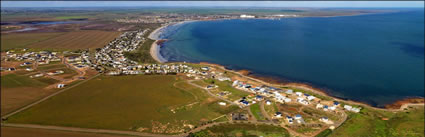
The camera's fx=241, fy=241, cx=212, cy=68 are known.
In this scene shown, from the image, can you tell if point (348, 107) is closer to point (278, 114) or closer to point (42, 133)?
point (278, 114)

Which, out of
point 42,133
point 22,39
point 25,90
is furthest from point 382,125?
point 22,39

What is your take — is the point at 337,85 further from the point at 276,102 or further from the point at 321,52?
the point at 321,52

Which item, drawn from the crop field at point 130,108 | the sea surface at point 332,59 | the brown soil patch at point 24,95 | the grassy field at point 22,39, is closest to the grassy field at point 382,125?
the sea surface at point 332,59

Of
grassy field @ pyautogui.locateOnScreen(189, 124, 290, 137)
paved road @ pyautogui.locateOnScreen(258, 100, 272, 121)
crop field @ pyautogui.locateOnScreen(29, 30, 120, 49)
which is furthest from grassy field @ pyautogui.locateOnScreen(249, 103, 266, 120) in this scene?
crop field @ pyautogui.locateOnScreen(29, 30, 120, 49)

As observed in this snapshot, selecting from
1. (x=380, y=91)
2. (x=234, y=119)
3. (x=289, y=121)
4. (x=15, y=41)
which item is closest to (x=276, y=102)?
(x=289, y=121)

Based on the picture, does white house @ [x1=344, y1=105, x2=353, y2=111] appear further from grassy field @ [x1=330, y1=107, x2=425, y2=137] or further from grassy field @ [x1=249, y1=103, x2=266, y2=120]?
grassy field @ [x1=249, y1=103, x2=266, y2=120]

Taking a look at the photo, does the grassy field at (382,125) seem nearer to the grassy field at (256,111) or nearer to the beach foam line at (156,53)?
the grassy field at (256,111)
